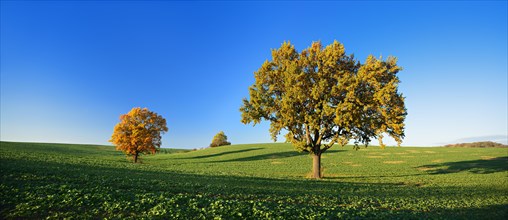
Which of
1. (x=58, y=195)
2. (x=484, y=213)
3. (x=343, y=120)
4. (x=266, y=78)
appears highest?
(x=266, y=78)

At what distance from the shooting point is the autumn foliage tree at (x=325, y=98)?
120ft

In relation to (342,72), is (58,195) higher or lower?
lower

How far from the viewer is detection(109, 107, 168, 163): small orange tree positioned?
6419 cm

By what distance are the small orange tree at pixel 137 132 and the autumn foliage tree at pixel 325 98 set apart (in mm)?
32927

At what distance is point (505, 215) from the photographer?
62.3 feet

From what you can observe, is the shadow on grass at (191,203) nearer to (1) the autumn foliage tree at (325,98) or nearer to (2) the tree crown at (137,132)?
(1) the autumn foliage tree at (325,98)

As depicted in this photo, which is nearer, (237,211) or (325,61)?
(237,211)

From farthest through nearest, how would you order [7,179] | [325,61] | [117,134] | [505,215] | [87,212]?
[117,134] < [325,61] < [7,179] < [505,215] < [87,212]

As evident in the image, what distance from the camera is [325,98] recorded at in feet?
123

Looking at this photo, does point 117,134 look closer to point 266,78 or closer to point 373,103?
point 266,78

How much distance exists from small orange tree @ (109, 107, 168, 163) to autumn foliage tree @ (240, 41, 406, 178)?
1296 inches

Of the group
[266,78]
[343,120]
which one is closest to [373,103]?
[343,120]

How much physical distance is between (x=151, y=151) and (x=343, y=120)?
157ft

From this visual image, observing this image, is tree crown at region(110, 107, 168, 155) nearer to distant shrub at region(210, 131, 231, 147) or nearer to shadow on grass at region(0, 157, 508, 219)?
shadow on grass at region(0, 157, 508, 219)
